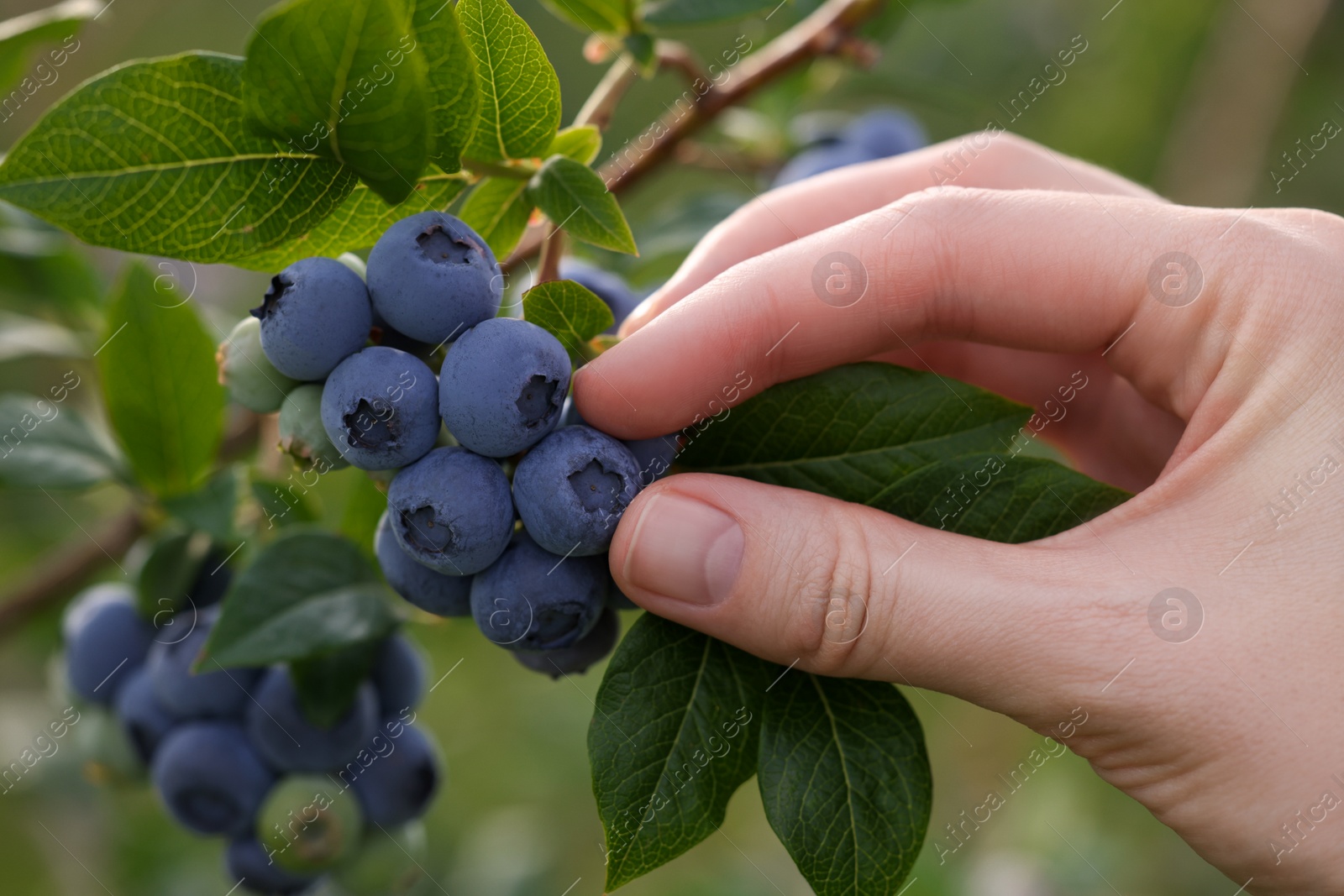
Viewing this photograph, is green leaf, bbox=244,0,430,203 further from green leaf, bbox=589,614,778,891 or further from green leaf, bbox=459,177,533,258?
green leaf, bbox=589,614,778,891

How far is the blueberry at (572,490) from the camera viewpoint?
78 centimetres

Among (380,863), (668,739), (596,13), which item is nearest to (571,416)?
(668,739)

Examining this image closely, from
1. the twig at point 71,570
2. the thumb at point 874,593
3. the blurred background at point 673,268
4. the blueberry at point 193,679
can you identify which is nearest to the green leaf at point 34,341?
the blurred background at point 673,268

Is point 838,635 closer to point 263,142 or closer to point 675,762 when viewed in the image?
point 675,762

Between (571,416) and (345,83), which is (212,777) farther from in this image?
(345,83)

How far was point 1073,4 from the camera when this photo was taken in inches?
142

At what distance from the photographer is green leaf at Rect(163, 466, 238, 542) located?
113 cm

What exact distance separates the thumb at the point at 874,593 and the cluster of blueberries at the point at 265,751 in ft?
1.81

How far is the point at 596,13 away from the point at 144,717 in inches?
43.1

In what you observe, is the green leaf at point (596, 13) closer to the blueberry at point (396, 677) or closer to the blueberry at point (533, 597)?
the blueberry at point (533, 597)

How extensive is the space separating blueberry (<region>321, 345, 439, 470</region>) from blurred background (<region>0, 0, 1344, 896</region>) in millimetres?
734

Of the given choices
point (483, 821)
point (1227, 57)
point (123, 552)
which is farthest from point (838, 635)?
point (1227, 57)

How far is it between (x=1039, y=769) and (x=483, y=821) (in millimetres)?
1742

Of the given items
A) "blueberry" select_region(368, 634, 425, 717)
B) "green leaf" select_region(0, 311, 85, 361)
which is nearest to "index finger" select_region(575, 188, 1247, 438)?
"blueberry" select_region(368, 634, 425, 717)
